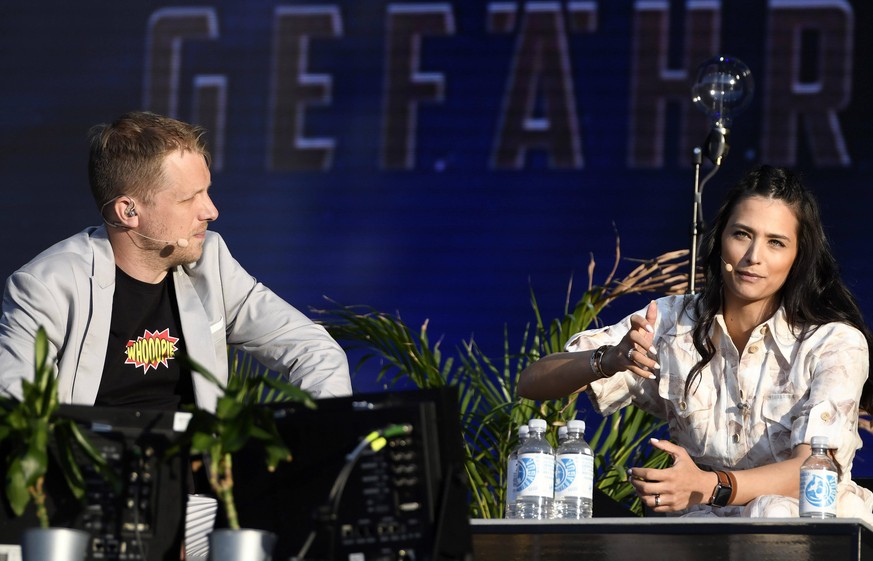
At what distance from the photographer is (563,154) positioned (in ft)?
20.9

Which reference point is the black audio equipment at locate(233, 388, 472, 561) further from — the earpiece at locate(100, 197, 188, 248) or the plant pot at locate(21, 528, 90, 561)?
the earpiece at locate(100, 197, 188, 248)

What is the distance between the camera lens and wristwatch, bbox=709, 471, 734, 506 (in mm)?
2586

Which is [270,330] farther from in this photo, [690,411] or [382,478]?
[382,478]

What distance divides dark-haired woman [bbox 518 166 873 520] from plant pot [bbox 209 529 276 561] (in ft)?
3.62

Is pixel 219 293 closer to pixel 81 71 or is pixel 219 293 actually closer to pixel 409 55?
pixel 409 55

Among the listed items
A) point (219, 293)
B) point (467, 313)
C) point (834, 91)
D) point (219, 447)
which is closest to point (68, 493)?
point (219, 447)

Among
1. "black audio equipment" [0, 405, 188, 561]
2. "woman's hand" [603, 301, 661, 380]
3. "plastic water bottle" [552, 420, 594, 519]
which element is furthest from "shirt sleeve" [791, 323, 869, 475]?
"black audio equipment" [0, 405, 188, 561]

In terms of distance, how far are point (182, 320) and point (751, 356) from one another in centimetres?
133

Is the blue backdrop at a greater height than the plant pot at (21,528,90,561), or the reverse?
the blue backdrop

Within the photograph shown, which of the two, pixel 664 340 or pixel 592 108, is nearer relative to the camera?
pixel 664 340

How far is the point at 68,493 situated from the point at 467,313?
4.62 metres

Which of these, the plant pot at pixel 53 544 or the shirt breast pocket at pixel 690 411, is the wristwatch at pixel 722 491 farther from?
the plant pot at pixel 53 544

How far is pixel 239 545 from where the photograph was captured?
1820mm

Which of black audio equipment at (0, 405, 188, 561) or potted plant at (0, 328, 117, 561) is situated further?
black audio equipment at (0, 405, 188, 561)
